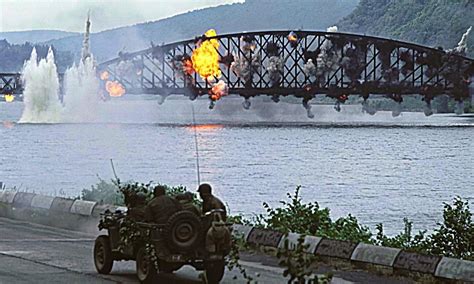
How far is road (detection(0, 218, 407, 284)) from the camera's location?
66.5 feet

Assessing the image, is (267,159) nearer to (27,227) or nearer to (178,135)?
(178,135)

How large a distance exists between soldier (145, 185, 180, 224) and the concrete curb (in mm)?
1891

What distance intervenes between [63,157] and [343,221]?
2920 inches

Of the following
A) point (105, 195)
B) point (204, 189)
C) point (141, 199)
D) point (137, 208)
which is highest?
point (204, 189)

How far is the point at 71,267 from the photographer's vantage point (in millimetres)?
21562

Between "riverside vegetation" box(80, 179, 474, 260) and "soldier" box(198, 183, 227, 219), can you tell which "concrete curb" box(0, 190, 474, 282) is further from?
"soldier" box(198, 183, 227, 219)

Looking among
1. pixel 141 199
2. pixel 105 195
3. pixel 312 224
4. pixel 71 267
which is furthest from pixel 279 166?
pixel 141 199

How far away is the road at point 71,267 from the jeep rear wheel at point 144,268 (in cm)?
53

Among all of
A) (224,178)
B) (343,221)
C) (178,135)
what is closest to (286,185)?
(224,178)

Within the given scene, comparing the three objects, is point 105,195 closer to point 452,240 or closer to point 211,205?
point 452,240

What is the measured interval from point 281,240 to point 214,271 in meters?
4.41

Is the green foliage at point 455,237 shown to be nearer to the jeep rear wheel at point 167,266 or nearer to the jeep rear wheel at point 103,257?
the jeep rear wheel at point 103,257

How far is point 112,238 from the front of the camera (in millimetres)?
20562

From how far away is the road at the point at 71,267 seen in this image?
798 inches
